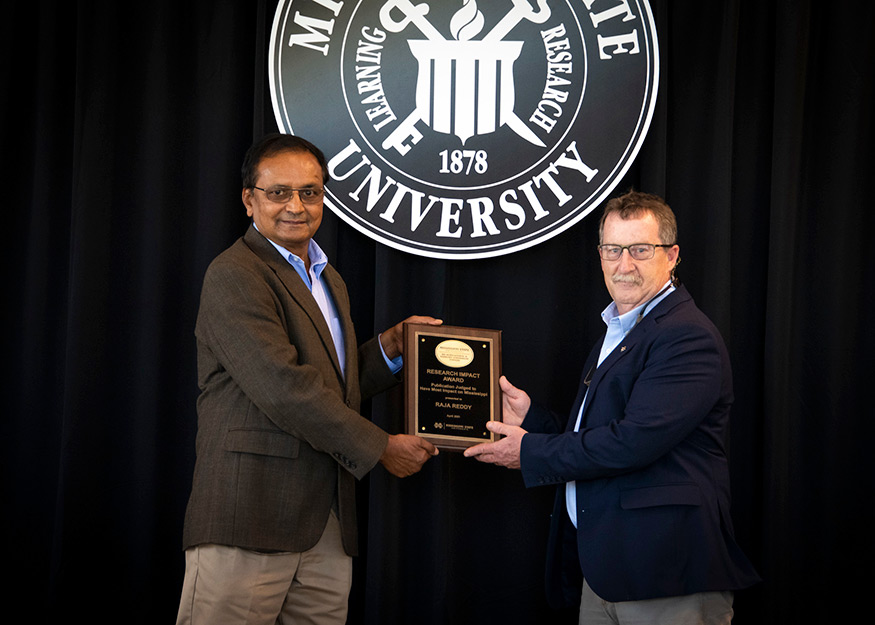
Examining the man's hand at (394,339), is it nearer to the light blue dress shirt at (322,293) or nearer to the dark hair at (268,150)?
the light blue dress shirt at (322,293)

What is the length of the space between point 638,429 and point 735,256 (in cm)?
111

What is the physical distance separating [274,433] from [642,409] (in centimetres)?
91

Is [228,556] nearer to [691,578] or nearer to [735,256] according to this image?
[691,578]

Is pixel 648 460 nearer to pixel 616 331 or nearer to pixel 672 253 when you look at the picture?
pixel 616 331

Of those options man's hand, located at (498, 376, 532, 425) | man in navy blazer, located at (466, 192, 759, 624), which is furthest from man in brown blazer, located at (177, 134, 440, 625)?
man in navy blazer, located at (466, 192, 759, 624)

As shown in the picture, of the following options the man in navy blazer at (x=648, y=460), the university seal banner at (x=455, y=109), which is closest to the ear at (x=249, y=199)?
the university seal banner at (x=455, y=109)

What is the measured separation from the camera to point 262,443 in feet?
7.28

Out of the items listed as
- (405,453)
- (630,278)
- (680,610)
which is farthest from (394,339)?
(680,610)

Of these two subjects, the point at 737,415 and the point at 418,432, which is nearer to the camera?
the point at 418,432

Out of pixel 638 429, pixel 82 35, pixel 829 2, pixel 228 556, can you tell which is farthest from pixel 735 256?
pixel 82 35

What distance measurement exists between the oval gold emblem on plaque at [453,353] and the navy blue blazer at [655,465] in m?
0.37

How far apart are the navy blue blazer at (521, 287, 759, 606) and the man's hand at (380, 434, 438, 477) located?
0.34 meters

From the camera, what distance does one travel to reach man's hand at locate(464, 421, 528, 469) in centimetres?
243

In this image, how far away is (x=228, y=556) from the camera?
2.19 meters
